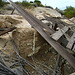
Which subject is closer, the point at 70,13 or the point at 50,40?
the point at 50,40

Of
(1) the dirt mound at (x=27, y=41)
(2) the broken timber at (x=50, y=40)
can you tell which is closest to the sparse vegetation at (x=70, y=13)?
(2) the broken timber at (x=50, y=40)

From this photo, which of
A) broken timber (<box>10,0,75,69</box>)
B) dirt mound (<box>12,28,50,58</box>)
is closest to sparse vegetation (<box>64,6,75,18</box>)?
broken timber (<box>10,0,75,69</box>)

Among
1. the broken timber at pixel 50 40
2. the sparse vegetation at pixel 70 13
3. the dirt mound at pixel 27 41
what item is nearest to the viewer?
the broken timber at pixel 50 40

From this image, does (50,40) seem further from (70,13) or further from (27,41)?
(70,13)

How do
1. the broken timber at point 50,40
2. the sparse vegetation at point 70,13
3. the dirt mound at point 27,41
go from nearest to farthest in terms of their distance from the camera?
the broken timber at point 50,40, the dirt mound at point 27,41, the sparse vegetation at point 70,13

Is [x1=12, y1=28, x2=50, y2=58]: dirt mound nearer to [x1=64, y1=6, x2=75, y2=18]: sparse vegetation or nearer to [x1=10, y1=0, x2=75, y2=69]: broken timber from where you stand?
[x1=10, y1=0, x2=75, y2=69]: broken timber

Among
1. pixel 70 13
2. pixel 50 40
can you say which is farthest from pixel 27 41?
pixel 70 13

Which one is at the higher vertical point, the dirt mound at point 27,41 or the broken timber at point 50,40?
the broken timber at point 50,40

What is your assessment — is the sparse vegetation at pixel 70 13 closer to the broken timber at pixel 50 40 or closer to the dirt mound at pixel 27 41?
the broken timber at pixel 50 40

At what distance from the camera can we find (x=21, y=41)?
2.89 meters

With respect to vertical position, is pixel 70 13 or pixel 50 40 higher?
pixel 50 40

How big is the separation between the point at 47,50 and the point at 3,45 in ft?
5.10

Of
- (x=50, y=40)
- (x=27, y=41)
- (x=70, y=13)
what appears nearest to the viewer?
(x=50, y=40)

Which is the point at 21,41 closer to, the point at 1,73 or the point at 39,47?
the point at 39,47
